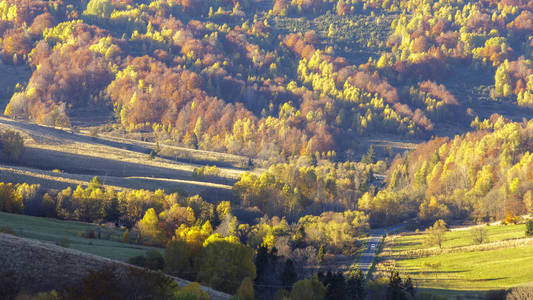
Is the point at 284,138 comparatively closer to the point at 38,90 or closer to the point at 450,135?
A: the point at 450,135

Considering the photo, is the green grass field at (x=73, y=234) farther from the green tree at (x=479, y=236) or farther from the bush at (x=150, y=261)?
the green tree at (x=479, y=236)

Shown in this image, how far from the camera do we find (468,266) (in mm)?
71625

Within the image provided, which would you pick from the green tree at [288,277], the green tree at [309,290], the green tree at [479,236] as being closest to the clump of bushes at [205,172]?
the green tree at [479,236]

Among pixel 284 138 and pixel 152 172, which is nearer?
pixel 152 172

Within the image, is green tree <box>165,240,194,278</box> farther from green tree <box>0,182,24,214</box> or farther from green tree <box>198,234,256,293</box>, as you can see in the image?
green tree <box>0,182,24,214</box>

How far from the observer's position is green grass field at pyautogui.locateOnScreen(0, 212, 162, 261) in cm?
5723

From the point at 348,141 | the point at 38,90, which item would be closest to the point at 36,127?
the point at 38,90

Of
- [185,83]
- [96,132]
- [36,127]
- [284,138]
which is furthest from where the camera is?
[185,83]

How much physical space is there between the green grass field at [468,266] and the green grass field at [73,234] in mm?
31517

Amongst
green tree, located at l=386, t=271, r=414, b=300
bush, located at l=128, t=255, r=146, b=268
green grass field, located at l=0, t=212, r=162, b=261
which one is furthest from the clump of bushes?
green tree, located at l=386, t=271, r=414, b=300

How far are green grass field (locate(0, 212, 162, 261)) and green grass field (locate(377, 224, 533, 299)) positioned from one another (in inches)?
1241

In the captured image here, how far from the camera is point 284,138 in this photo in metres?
176

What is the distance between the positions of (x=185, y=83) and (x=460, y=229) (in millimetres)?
121367

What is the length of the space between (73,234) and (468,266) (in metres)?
46.2
